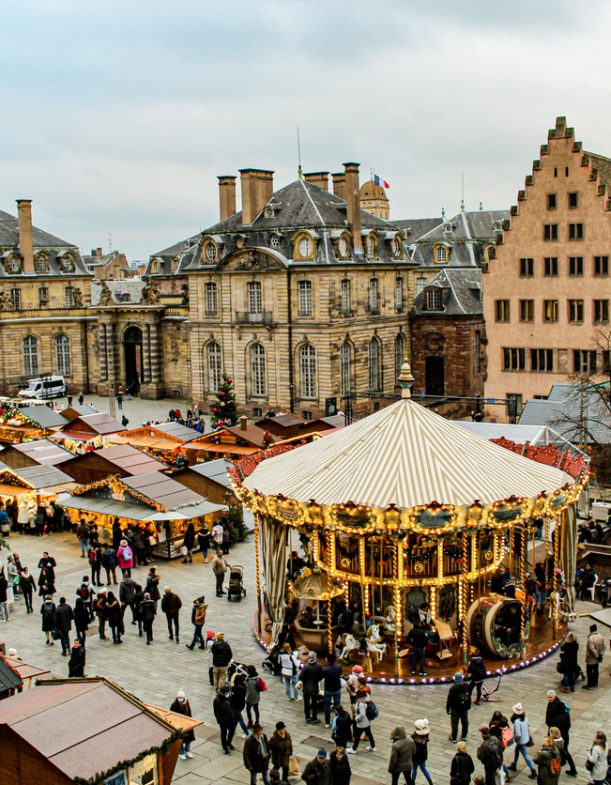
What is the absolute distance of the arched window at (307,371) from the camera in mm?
55406

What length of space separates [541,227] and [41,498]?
28.4 meters

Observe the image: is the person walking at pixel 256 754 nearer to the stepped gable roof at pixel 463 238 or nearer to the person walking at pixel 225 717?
the person walking at pixel 225 717

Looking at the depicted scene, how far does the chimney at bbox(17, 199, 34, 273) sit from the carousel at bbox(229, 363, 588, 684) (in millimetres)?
51604

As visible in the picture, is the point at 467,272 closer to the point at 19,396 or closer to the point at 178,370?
the point at 178,370

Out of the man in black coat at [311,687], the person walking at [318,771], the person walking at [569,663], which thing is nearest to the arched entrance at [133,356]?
the man in black coat at [311,687]

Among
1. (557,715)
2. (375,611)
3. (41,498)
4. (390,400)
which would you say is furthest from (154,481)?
(390,400)

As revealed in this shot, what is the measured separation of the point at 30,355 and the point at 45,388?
379cm

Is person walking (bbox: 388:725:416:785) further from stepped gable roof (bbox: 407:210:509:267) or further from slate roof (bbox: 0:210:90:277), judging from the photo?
stepped gable roof (bbox: 407:210:509:267)

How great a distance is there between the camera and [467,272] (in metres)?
64.4

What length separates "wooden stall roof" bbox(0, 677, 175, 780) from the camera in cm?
1163

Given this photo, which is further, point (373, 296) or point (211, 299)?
point (211, 299)

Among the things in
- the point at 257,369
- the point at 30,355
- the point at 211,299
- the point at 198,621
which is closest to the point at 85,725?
the point at 198,621

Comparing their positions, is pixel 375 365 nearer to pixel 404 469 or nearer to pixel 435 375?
pixel 435 375

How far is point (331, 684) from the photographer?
17.7 m
